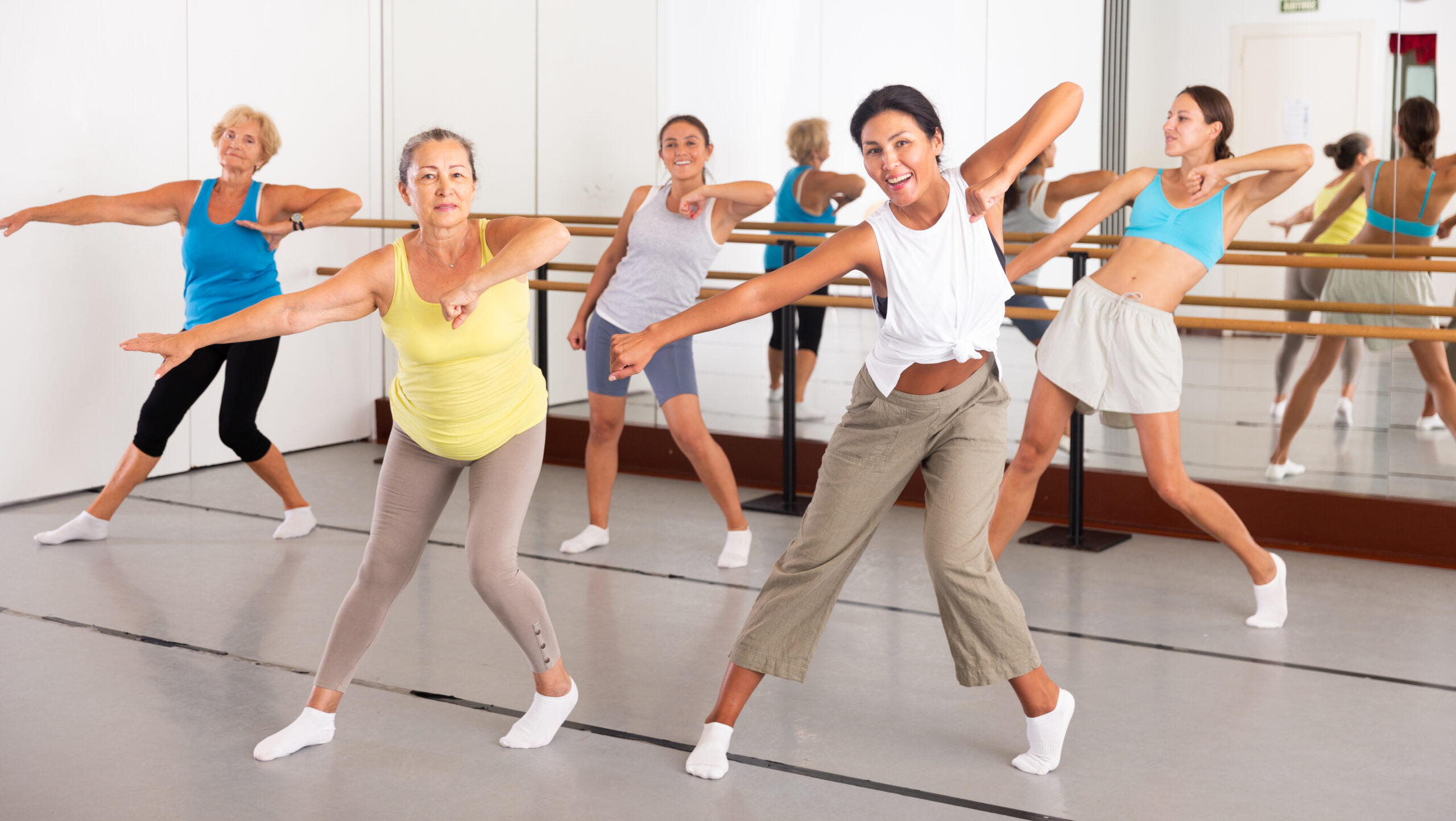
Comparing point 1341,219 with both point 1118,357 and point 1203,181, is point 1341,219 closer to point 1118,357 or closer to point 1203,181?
point 1203,181

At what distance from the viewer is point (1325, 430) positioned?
5.14 m

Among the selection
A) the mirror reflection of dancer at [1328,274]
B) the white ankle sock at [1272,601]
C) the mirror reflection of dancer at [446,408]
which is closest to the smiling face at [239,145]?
the mirror reflection of dancer at [446,408]

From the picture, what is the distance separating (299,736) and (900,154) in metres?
1.77

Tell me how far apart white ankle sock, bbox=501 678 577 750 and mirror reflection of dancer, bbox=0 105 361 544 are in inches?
90.7

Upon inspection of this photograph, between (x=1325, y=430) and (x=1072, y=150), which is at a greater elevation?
(x=1072, y=150)

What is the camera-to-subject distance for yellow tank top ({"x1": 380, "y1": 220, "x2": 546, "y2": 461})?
2668 millimetres

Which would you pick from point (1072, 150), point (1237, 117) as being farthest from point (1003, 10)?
point (1237, 117)

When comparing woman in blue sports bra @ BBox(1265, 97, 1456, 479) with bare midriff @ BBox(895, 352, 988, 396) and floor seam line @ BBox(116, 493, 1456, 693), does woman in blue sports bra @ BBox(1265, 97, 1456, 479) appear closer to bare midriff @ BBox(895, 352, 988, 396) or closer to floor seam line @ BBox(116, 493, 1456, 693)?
floor seam line @ BBox(116, 493, 1456, 693)

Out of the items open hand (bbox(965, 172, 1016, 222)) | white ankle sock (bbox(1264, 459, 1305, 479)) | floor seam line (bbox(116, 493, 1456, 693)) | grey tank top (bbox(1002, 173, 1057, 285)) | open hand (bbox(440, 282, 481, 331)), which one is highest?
grey tank top (bbox(1002, 173, 1057, 285))

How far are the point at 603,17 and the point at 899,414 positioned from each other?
4.62 metres

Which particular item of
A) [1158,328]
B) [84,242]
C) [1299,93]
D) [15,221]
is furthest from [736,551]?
[84,242]

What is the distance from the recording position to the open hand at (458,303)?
2.43 metres

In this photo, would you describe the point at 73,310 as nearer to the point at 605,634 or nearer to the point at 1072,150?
the point at 605,634

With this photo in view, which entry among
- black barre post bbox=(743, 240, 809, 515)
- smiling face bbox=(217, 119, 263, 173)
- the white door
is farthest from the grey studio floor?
the white door
